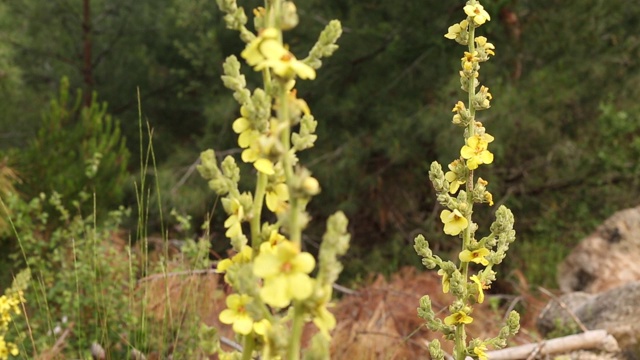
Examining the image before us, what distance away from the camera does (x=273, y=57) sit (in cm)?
86

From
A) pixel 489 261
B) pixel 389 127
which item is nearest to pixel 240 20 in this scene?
pixel 489 261

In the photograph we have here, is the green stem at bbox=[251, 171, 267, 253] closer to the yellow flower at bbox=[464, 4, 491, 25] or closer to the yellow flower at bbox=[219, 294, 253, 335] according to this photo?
the yellow flower at bbox=[219, 294, 253, 335]

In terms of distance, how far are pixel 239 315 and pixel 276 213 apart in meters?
0.16

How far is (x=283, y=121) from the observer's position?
0.90 m

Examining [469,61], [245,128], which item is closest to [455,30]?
[469,61]

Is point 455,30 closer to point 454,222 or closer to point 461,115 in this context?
point 461,115

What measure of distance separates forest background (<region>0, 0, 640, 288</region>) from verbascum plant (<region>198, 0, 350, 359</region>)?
12.2ft

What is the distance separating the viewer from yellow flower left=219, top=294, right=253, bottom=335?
37.1 inches

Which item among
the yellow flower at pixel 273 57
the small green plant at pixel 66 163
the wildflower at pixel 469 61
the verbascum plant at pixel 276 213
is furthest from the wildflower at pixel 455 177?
the small green plant at pixel 66 163

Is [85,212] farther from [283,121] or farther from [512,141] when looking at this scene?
[283,121]

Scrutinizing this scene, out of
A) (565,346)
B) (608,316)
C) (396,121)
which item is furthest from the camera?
(396,121)

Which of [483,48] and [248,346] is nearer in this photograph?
[248,346]

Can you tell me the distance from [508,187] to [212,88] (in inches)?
113

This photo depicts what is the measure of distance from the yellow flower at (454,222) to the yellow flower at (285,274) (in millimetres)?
810
